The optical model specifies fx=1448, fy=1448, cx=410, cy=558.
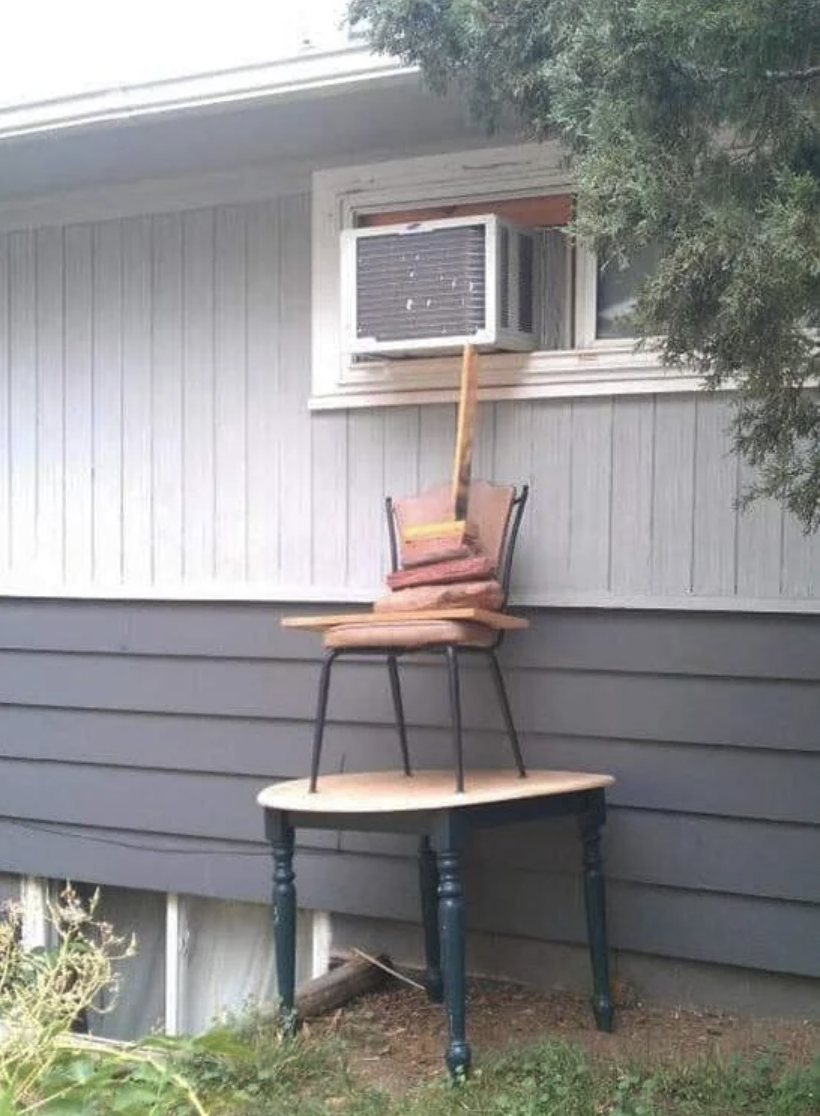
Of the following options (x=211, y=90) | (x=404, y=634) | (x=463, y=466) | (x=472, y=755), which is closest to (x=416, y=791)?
(x=404, y=634)

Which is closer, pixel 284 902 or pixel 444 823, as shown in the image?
pixel 444 823

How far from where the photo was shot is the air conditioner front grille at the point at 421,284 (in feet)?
15.3

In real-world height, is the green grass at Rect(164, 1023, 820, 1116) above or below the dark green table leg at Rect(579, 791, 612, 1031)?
below

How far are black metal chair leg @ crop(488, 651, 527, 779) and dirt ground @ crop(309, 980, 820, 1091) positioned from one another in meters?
0.76

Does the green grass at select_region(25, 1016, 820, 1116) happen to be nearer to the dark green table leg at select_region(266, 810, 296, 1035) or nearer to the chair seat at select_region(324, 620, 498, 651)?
the dark green table leg at select_region(266, 810, 296, 1035)

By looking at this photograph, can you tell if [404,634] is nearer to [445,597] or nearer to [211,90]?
[445,597]

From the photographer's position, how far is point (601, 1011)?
433 cm

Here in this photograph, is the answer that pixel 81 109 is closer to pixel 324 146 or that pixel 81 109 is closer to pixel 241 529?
pixel 324 146

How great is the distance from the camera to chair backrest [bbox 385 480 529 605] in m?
4.62

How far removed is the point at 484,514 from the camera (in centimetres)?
468

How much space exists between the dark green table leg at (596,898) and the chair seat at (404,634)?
0.63 meters

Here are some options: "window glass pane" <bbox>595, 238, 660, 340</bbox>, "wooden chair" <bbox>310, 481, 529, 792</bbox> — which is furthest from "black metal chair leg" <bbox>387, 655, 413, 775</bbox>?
"window glass pane" <bbox>595, 238, 660, 340</bbox>

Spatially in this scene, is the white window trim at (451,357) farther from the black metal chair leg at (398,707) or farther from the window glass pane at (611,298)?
the black metal chair leg at (398,707)

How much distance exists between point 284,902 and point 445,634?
90cm
